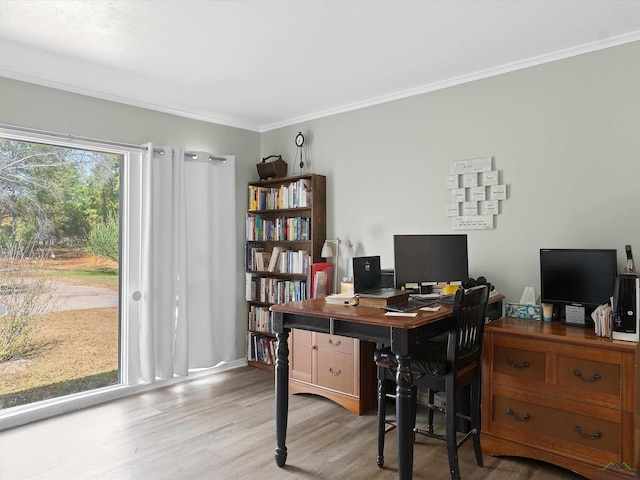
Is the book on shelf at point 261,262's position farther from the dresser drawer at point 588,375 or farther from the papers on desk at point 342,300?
the dresser drawer at point 588,375

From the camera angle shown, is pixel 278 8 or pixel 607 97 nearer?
pixel 278 8

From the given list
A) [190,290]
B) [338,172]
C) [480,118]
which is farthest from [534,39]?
[190,290]

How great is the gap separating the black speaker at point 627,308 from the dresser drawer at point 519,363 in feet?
1.36

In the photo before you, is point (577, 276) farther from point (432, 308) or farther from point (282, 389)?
point (282, 389)

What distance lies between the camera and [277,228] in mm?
4629

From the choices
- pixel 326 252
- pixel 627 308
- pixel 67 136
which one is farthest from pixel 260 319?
pixel 627 308

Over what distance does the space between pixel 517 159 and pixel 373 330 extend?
1829 mm

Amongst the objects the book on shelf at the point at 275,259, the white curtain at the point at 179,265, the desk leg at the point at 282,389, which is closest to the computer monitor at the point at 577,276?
the desk leg at the point at 282,389

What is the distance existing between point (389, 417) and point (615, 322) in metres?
1.71

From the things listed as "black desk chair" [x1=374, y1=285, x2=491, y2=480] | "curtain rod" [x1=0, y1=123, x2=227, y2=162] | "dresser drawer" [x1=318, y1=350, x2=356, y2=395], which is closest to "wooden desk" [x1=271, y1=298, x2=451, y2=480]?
"black desk chair" [x1=374, y1=285, x2=491, y2=480]

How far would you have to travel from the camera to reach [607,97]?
2.91 metres

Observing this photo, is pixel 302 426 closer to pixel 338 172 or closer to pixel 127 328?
pixel 127 328

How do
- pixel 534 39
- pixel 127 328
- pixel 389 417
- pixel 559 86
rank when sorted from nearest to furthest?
pixel 534 39
pixel 559 86
pixel 389 417
pixel 127 328

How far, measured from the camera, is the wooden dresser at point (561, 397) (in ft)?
7.66
